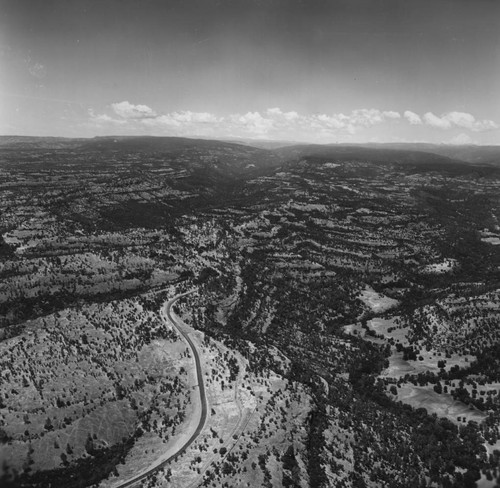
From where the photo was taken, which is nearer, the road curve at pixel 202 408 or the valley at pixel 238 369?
the road curve at pixel 202 408

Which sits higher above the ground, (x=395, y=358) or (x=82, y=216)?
(x=82, y=216)

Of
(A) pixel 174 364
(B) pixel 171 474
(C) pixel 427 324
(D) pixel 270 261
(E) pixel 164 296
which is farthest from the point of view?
(D) pixel 270 261

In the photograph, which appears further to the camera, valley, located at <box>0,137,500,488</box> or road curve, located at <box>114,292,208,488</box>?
valley, located at <box>0,137,500,488</box>

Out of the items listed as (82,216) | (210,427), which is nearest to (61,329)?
(210,427)

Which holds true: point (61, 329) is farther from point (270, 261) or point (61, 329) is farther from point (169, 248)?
point (270, 261)

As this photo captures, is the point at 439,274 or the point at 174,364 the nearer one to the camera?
the point at 174,364

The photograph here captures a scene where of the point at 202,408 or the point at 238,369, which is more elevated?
the point at 238,369

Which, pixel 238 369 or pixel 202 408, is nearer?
pixel 202 408

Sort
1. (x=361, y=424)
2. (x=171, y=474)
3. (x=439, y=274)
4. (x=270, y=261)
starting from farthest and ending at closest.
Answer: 1. (x=270, y=261)
2. (x=439, y=274)
3. (x=361, y=424)
4. (x=171, y=474)

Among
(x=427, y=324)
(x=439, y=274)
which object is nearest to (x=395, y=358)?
(x=427, y=324)
